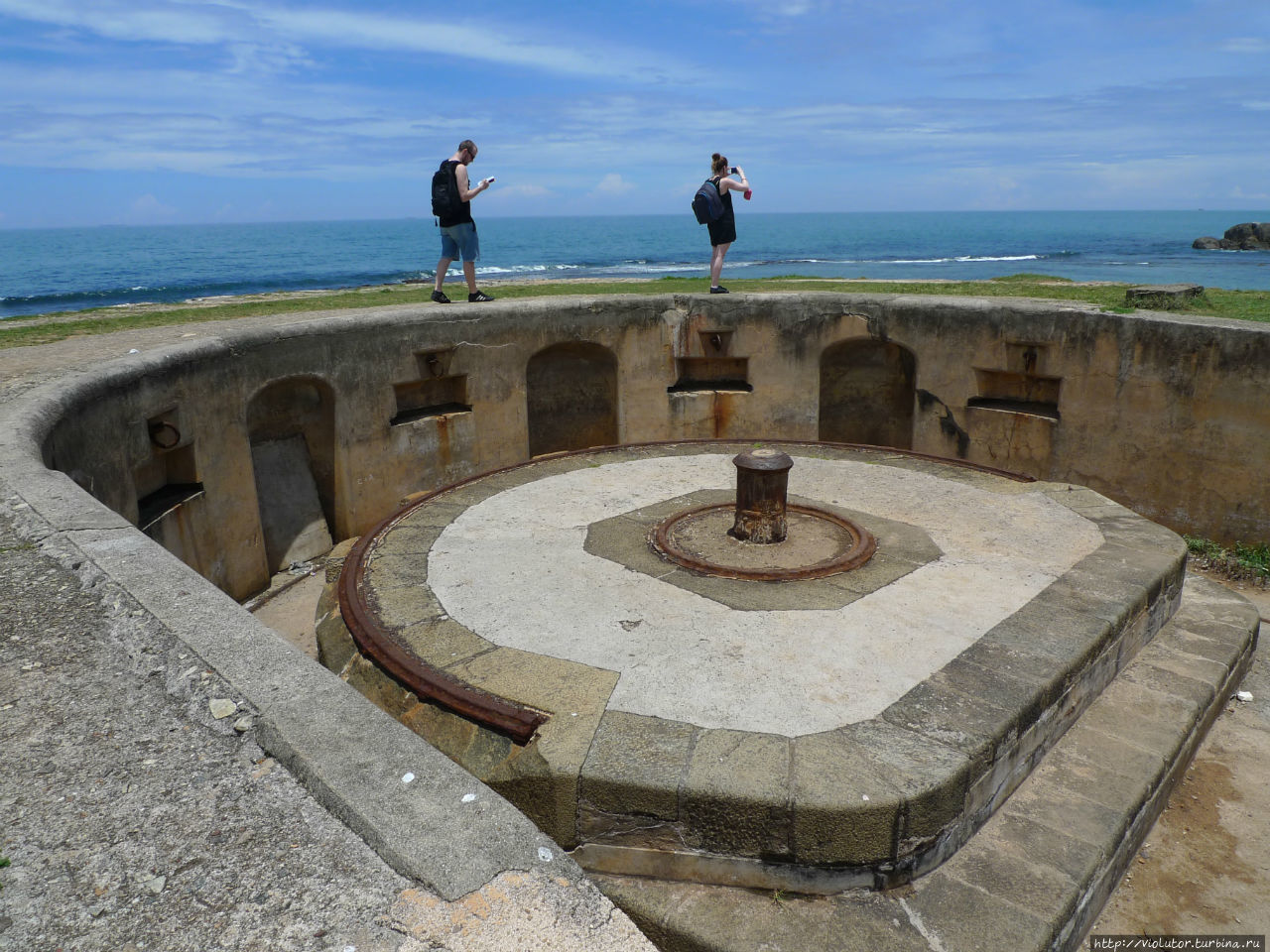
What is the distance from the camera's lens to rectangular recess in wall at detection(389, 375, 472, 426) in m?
9.51

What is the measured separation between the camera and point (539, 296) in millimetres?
11055

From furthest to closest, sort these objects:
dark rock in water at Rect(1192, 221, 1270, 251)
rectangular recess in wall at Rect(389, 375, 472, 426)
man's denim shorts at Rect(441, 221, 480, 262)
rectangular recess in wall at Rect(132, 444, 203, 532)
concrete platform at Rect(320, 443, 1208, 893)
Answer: dark rock in water at Rect(1192, 221, 1270, 251) < rectangular recess in wall at Rect(389, 375, 472, 426) < man's denim shorts at Rect(441, 221, 480, 262) < rectangular recess in wall at Rect(132, 444, 203, 532) < concrete platform at Rect(320, 443, 1208, 893)

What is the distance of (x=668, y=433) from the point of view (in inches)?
421

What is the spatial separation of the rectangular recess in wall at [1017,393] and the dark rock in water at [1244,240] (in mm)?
68205

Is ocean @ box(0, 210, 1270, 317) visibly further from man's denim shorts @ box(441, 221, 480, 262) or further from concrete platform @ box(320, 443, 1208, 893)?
concrete platform @ box(320, 443, 1208, 893)

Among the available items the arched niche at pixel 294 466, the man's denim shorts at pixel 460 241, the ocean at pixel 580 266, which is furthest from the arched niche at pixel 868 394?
the ocean at pixel 580 266

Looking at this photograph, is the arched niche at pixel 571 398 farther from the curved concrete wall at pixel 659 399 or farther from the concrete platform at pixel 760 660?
the concrete platform at pixel 760 660

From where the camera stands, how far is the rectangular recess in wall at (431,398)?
31.2 ft

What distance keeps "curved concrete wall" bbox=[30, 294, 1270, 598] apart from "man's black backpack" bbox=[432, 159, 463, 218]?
1056 mm

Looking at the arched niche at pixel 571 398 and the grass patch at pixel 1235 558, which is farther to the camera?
the arched niche at pixel 571 398

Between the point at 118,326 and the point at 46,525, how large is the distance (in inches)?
267

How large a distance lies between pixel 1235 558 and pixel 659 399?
611 cm

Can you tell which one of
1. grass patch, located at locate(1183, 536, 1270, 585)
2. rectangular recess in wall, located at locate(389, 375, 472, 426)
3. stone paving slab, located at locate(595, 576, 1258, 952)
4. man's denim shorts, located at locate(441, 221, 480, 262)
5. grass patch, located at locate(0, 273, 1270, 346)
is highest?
man's denim shorts, located at locate(441, 221, 480, 262)

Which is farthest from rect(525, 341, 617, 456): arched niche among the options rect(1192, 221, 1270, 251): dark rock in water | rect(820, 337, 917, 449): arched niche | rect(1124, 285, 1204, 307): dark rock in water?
rect(1192, 221, 1270, 251): dark rock in water
